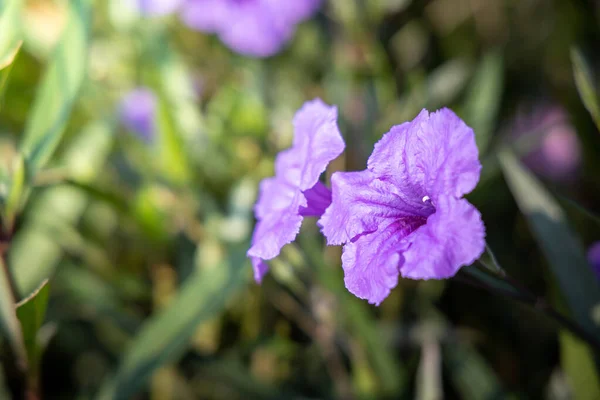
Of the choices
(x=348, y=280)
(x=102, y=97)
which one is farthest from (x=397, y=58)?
(x=348, y=280)

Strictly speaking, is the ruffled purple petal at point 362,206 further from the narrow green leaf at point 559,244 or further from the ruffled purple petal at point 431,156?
the narrow green leaf at point 559,244

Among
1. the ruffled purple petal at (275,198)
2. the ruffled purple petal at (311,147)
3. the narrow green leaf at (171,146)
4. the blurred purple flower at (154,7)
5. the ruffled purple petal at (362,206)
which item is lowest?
the narrow green leaf at (171,146)

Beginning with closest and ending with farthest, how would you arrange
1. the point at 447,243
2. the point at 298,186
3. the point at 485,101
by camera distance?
1. the point at 447,243
2. the point at 298,186
3. the point at 485,101

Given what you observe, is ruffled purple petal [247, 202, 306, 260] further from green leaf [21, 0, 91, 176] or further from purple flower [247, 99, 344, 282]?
green leaf [21, 0, 91, 176]

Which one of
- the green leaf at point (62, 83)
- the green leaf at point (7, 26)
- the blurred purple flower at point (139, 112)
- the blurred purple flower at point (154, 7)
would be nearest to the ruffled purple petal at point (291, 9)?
the blurred purple flower at point (154, 7)

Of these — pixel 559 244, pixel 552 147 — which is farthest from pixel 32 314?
pixel 552 147

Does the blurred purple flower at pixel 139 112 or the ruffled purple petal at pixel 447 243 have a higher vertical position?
the ruffled purple petal at pixel 447 243

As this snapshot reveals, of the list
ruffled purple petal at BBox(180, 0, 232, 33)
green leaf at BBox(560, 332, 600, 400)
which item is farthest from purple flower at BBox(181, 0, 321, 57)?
green leaf at BBox(560, 332, 600, 400)

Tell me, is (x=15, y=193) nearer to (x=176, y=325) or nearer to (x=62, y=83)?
(x=62, y=83)
